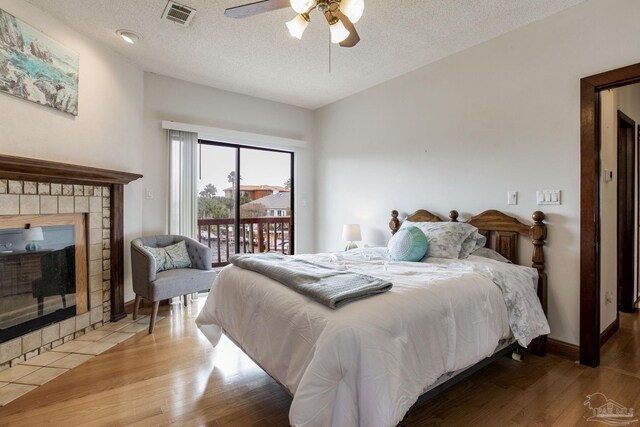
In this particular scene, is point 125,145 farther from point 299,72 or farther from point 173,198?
point 299,72

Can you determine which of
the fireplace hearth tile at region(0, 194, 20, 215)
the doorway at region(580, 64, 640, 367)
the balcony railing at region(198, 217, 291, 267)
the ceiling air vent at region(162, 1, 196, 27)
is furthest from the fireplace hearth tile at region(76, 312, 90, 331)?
the doorway at region(580, 64, 640, 367)

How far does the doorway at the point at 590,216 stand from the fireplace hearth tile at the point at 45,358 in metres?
3.85

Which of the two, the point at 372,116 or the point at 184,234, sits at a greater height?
the point at 372,116

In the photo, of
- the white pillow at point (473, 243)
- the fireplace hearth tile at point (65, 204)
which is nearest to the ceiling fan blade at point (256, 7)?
the fireplace hearth tile at point (65, 204)

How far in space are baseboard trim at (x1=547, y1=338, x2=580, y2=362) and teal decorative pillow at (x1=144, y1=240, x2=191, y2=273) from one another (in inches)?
133

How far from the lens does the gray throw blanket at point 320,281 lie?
1505 mm

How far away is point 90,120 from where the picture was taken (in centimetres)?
295

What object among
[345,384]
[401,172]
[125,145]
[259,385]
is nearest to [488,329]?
[345,384]

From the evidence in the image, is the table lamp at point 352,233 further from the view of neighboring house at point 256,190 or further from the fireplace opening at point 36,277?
the fireplace opening at point 36,277

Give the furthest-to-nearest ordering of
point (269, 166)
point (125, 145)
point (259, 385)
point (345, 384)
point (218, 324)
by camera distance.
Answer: point (269, 166), point (125, 145), point (218, 324), point (259, 385), point (345, 384)

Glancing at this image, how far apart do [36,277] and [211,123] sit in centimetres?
242

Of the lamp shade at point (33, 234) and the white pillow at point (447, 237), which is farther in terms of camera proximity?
the white pillow at point (447, 237)

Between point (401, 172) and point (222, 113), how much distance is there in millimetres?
2407

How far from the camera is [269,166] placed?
15.8 ft
